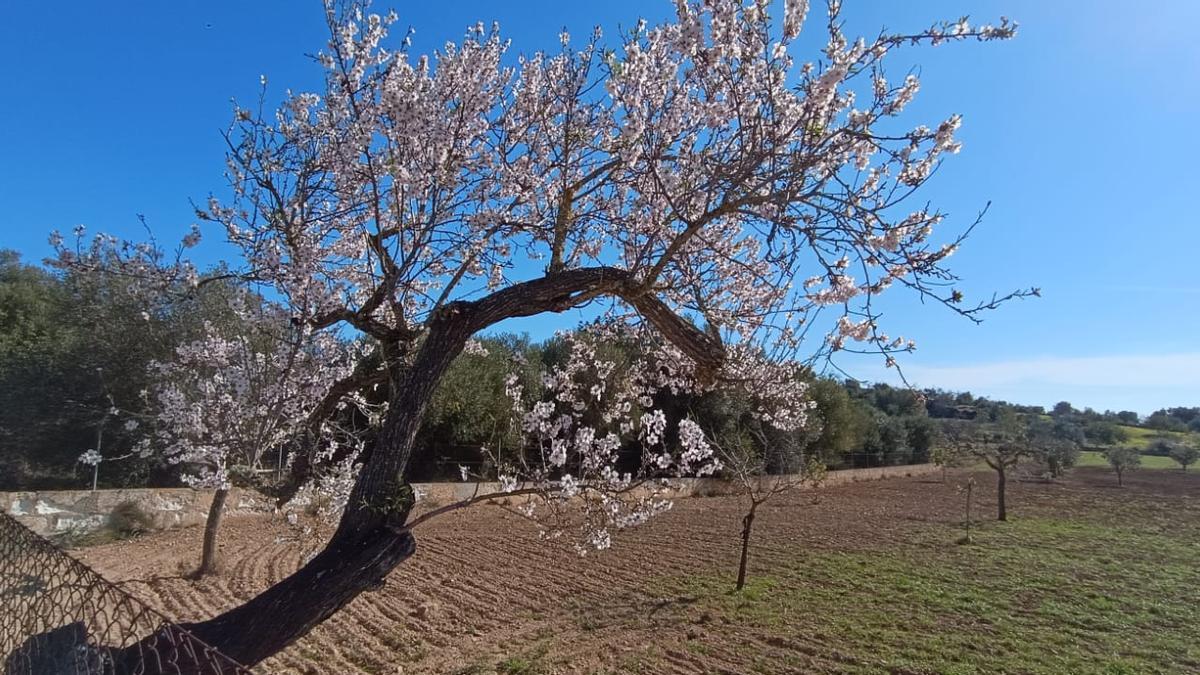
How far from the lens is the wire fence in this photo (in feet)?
7.70

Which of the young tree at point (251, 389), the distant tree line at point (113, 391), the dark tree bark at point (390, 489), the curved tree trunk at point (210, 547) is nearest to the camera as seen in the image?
the dark tree bark at point (390, 489)

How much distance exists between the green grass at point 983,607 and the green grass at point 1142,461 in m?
37.5

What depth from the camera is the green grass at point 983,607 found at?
6.36 metres

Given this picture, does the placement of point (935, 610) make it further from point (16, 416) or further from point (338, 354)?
point (16, 416)

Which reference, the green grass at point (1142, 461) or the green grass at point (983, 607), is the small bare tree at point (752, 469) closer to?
the green grass at point (983, 607)

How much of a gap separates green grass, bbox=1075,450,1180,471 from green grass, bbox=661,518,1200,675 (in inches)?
1476

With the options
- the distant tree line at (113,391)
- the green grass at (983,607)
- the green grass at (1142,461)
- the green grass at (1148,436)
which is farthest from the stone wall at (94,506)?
the green grass at (1148,436)

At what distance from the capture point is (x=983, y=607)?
804 centimetres

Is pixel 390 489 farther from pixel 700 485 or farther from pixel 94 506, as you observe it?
pixel 700 485

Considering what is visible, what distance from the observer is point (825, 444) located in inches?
1114

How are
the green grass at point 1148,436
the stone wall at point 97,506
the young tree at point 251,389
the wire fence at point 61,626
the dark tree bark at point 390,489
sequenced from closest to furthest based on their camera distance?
1. the wire fence at point 61,626
2. the dark tree bark at point 390,489
3. the young tree at point 251,389
4. the stone wall at point 97,506
5. the green grass at point 1148,436

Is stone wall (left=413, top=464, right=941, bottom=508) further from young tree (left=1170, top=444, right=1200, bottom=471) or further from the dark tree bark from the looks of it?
young tree (left=1170, top=444, right=1200, bottom=471)

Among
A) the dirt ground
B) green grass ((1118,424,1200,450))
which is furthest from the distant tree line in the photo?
green grass ((1118,424,1200,450))

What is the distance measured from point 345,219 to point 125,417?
1029cm
